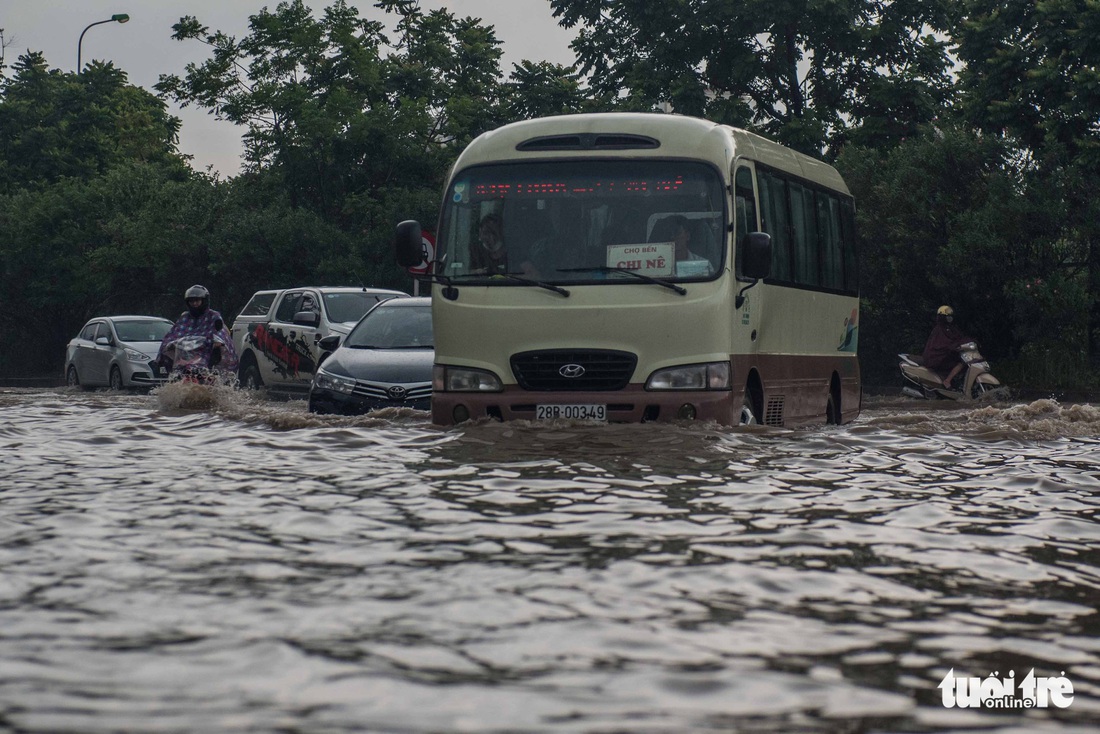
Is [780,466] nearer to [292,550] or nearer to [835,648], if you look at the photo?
[292,550]

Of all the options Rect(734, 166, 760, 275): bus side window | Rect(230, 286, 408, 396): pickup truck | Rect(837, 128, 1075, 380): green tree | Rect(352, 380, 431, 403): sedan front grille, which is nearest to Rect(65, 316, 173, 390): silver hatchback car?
Rect(230, 286, 408, 396): pickup truck

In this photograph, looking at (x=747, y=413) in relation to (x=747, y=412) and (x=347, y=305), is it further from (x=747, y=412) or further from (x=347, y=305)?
(x=347, y=305)

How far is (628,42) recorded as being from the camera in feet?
129

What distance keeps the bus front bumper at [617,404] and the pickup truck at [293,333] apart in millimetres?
9844

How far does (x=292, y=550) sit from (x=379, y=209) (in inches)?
1263

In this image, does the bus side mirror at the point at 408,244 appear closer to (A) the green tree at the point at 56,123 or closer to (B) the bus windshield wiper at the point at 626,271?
(B) the bus windshield wiper at the point at 626,271

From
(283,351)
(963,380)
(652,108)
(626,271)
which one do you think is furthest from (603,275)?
(652,108)

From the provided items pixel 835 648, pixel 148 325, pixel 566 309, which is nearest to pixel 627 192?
pixel 566 309

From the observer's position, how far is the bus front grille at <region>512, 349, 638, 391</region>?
1195 cm

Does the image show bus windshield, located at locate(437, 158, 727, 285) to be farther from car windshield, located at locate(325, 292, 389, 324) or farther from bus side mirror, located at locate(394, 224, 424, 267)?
car windshield, located at locate(325, 292, 389, 324)

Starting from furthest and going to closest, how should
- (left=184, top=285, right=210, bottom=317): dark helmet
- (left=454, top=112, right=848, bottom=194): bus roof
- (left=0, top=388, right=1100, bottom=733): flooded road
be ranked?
(left=184, top=285, right=210, bottom=317): dark helmet → (left=454, top=112, right=848, bottom=194): bus roof → (left=0, top=388, right=1100, bottom=733): flooded road

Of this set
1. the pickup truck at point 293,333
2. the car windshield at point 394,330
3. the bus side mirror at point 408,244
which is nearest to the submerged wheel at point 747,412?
the bus side mirror at point 408,244

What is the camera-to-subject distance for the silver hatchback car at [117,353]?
1125 inches

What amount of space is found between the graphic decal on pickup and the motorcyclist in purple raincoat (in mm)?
4681
